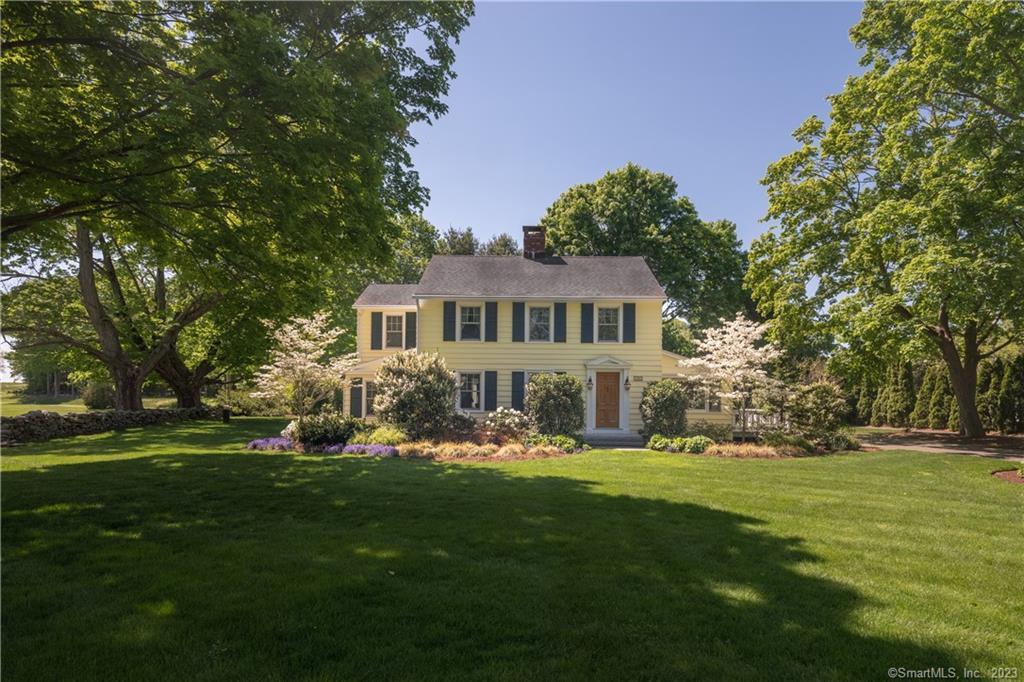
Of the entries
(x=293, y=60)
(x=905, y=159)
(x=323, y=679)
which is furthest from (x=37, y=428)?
(x=905, y=159)

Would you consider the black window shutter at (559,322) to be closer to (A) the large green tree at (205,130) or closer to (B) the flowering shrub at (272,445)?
(B) the flowering shrub at (272,445)

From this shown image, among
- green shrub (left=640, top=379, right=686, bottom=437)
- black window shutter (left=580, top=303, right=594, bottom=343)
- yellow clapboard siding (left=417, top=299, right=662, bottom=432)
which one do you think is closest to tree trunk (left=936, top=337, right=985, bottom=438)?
green shrub (left=640, top=379, right=686, bottom=437)

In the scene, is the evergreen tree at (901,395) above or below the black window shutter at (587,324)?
below

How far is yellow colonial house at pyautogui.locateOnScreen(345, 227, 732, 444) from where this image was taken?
19.5 metres

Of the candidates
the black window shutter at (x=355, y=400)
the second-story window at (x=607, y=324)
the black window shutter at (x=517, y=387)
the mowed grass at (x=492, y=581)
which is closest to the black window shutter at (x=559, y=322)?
the second-story window at (x=607, y=324)

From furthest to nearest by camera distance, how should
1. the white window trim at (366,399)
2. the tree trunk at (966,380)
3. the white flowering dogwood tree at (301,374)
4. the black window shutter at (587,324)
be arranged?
the white window trim at (366,399) < the black window shutter at (587,324) < the tree trunk at (966,380) < the white flowering dogwood tree at (301,374)

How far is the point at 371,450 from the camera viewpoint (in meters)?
13.7

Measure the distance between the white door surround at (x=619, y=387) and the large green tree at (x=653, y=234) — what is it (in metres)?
14.5

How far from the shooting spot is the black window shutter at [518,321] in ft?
65.4

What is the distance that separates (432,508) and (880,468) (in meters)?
11.3

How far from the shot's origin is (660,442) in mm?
15875

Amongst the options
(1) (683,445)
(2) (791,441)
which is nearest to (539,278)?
(1) (683,445)

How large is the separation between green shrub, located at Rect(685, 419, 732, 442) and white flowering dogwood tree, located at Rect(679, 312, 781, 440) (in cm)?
69

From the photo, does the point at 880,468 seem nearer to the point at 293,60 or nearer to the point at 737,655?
the point at 737,655
